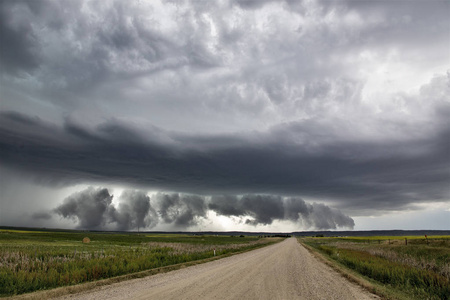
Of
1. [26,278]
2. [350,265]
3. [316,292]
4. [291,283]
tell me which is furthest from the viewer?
[350,265]

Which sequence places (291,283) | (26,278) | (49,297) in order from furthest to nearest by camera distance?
(291,283)
(26,278)
(49,297)

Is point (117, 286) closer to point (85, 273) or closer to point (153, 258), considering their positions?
point (85, 273)

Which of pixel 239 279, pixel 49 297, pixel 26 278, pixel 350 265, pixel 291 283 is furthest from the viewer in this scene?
pixel 350 265

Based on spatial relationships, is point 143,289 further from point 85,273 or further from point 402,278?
point 402,278

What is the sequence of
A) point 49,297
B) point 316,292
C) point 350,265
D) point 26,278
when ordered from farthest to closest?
point 350,265 → point 26,278 → point 316,292 → point 49,297

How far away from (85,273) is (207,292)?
357 inches

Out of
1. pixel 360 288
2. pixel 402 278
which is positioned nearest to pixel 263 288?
pixel 360 288

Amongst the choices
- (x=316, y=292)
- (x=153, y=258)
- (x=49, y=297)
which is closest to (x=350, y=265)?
(x=316, y=292)

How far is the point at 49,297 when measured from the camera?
1348cm

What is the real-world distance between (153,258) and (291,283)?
16.5 metres

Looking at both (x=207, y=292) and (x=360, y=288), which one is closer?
(x=207, y=292)

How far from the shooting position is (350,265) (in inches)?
1141

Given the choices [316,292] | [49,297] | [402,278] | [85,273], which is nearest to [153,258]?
[85,273]

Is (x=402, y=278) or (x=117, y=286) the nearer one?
(x=117, y=286)
